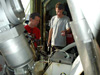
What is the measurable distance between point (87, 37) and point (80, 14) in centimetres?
8

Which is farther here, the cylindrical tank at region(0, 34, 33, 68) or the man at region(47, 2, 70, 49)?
the man at region(47, 2, 70, 49)

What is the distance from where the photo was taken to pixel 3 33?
474 mm

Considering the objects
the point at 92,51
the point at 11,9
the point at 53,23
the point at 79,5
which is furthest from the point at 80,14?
the point at 53,23

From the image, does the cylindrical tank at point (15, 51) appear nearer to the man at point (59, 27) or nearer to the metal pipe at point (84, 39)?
the metal pipe at point (84, 39)

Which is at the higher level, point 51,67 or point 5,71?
point 5,71

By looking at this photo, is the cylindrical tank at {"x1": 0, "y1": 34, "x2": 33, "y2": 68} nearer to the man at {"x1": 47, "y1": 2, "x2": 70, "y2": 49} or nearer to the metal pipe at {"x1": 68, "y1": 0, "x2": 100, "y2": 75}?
the metal pipe at {"x1": 68, "y1": 0, "x2": 100, "y2": 75}

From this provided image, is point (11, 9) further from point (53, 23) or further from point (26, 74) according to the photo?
point (53, 23)

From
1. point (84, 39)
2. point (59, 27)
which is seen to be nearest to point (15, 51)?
point (84, 39)

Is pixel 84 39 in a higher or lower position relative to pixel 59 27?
higher

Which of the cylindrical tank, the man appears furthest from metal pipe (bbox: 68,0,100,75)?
the man

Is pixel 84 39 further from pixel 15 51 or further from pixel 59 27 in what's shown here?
pixel 59 27

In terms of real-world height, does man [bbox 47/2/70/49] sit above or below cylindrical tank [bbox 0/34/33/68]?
below

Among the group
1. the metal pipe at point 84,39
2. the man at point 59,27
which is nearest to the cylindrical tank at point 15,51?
the metal pipe at point 84,39

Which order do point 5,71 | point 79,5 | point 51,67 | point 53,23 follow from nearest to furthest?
1. point 79,5
2. point 5,71
3. point 51,67
4. point 53,23
